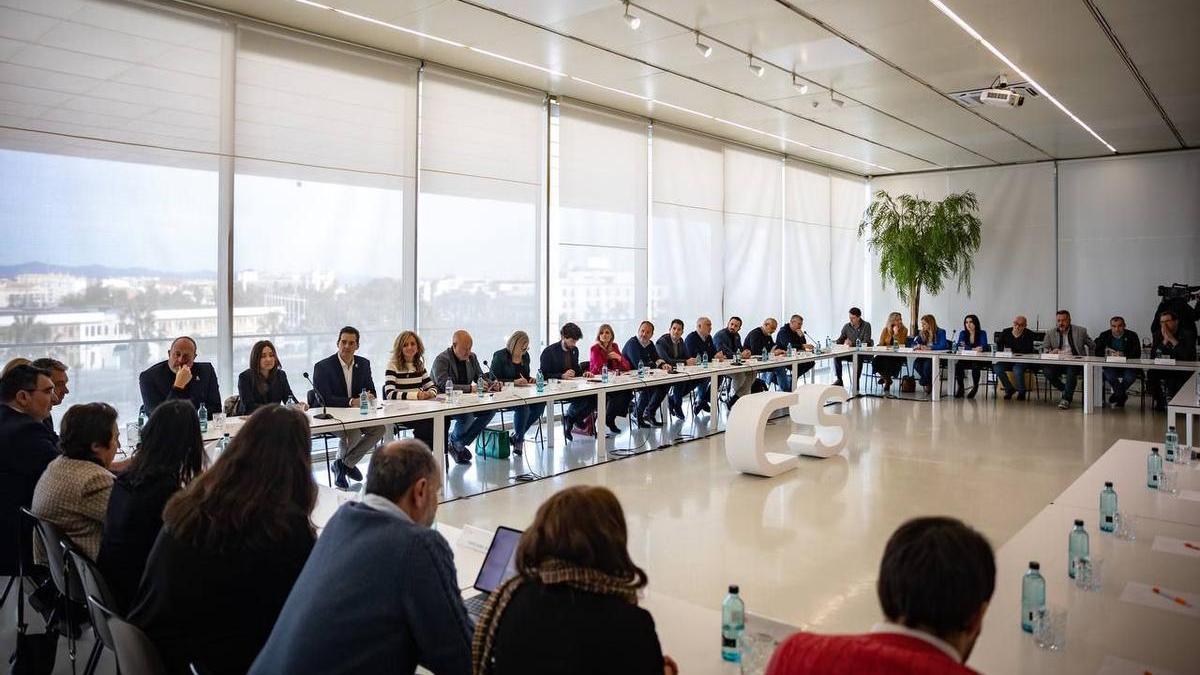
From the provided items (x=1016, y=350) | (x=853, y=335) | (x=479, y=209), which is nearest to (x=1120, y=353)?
(x=1016, y=350)

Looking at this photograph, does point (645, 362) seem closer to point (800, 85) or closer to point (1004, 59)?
point (800, 85)

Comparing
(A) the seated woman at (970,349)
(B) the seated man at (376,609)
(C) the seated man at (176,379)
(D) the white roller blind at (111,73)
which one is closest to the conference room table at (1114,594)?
(B) the seated man at (376,609)

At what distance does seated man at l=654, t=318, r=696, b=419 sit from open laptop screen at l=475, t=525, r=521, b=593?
6.39m

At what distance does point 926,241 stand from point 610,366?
646cm

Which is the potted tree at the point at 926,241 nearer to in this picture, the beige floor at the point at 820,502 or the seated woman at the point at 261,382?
the beige floor at the point at 820,502

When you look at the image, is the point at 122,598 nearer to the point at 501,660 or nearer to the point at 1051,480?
the point at 501,660

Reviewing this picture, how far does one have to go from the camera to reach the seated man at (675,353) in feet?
28.7

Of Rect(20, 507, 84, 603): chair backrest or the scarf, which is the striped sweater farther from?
the scarf

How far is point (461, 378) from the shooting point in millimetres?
6531

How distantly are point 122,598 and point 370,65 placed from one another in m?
5.32

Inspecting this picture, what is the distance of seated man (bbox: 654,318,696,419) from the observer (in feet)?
28.7

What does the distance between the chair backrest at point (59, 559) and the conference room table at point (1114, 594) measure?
8.62ft

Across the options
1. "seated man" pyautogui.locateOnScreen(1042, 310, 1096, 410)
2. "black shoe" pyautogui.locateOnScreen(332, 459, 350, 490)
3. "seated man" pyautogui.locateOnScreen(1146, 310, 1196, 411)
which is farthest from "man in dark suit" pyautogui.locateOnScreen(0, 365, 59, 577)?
"seated man" pyautogui.locateOnScreen(1146, 310, 1196, 411)

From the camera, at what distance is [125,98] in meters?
5.27
